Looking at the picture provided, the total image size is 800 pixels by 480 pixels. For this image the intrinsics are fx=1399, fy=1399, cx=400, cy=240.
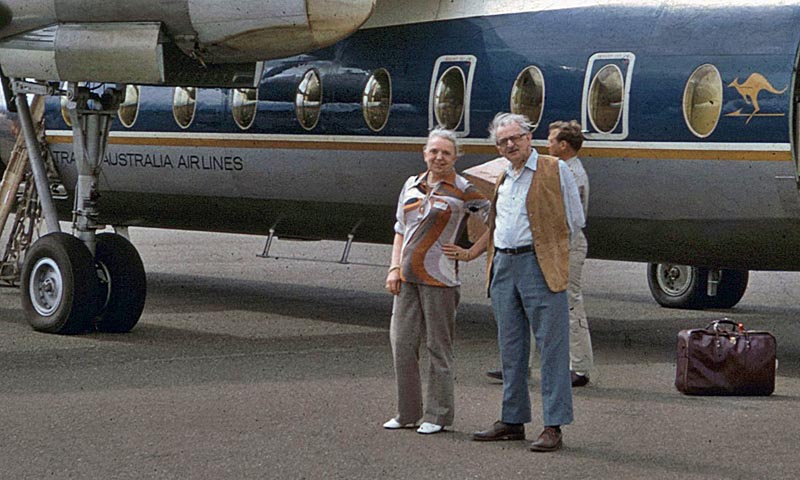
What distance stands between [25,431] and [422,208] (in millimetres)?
2765

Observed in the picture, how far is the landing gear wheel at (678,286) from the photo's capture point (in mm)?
15594

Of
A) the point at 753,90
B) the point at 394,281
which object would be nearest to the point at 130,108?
the point at 753,90

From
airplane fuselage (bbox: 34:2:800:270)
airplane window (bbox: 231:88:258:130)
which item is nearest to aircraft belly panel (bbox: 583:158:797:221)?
airplane fuselage (bbox: 34:2:800:270)

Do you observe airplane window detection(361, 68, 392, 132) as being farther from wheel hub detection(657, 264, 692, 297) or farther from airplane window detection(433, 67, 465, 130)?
wheel hub detection(657, 264, 692, 297)

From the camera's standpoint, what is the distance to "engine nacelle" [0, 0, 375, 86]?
1105cm

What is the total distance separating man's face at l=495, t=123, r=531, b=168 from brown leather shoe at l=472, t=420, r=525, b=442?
5.07 feet

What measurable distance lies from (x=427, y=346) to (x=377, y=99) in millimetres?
4676

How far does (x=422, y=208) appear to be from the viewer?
8492 mm

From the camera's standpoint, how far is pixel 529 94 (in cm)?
1180

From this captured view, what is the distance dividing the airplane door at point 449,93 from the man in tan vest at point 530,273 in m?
3.99

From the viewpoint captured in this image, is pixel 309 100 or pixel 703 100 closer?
pixel 703 100

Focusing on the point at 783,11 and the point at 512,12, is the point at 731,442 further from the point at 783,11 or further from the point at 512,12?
the point at 512,12

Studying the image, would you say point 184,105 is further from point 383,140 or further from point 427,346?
point 427,346

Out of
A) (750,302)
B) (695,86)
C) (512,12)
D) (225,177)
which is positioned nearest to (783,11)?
(695,86)
